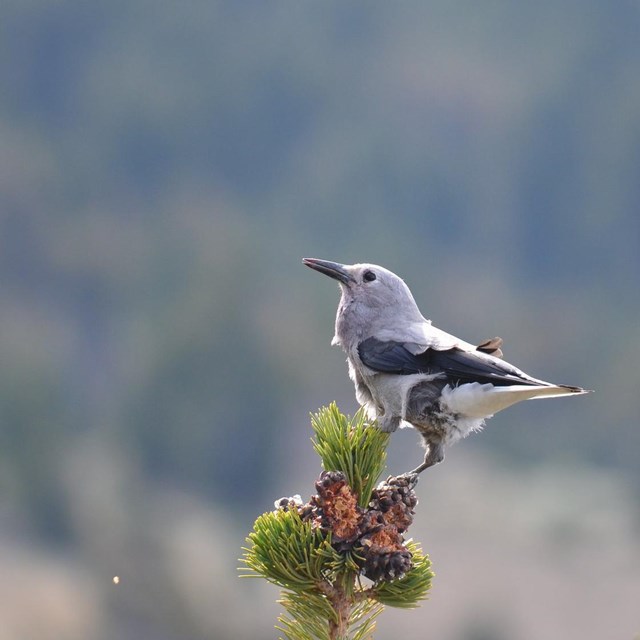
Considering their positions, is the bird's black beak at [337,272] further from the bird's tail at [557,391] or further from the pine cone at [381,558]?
the pine cone at [381,558]

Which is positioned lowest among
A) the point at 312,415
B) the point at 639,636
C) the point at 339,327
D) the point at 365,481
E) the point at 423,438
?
the point at 639,636

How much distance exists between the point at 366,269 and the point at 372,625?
1.32 m

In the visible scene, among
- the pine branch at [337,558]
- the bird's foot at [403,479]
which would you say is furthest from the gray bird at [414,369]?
the pine branch at [337,558]

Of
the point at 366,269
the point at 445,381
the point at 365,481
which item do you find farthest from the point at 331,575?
the point at 366,269

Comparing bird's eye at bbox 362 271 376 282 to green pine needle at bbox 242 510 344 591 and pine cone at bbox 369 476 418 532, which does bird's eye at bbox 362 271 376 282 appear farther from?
green pine needle at bbox 242 510 344 591

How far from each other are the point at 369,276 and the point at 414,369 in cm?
45

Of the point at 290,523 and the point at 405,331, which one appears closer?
the point at 290,523

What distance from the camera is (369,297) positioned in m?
2.60

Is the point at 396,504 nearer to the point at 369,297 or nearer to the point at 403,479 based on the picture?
the point at 403,479

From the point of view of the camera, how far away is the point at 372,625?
1559mm

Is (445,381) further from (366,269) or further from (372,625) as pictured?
(372,625)

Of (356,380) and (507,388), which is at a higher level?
(356,380)

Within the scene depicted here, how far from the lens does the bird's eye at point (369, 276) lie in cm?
261

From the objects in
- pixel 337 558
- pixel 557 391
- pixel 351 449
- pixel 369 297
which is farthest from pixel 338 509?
pixel 369 297
